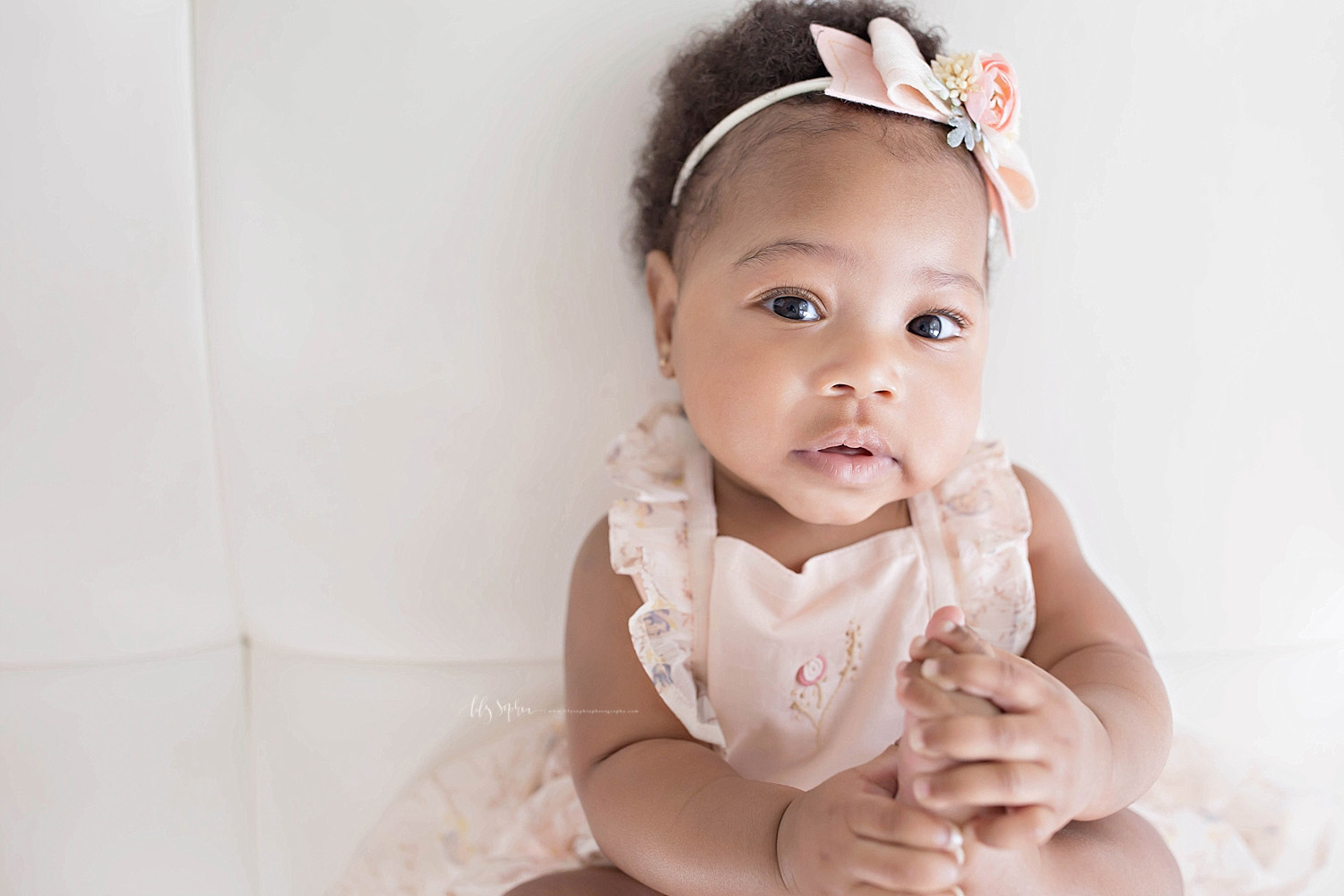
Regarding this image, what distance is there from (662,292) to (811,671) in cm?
45

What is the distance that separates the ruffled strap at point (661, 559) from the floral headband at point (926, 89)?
0.38 meters

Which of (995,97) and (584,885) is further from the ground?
(995,97)

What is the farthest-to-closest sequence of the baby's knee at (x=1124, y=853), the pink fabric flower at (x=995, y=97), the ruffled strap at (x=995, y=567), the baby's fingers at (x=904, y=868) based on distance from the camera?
the ruffled strap at (x=995, y=567)
the pink fabric flower at (x=995, y=97)
the baby's knee at (x=1124, y=853)
the baby's fingers at (x=904, y=868)

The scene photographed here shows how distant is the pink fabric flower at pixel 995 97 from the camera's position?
1.01 metres

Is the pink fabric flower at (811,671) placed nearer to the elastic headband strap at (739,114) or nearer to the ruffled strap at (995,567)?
the ruffled strap at (995,567)

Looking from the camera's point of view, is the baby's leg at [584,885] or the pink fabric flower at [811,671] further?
the pink fabric flower at [811,671]

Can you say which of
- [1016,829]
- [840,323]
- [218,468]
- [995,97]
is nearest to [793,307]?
[840,323]

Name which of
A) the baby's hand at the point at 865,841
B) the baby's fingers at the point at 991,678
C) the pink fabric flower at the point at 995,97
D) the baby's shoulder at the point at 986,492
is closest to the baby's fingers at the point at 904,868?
the baby's hand at the point at 865,841

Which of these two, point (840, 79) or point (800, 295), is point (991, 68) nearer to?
point (840, 79)

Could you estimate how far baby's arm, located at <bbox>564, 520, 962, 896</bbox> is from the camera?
2.40 feet

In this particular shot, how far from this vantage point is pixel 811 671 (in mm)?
1085

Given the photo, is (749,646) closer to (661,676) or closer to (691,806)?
(661,676)

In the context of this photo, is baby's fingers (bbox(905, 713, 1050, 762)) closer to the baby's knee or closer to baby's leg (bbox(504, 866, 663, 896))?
the baby's knee

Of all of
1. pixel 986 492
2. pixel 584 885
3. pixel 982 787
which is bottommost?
pixel 584 885
